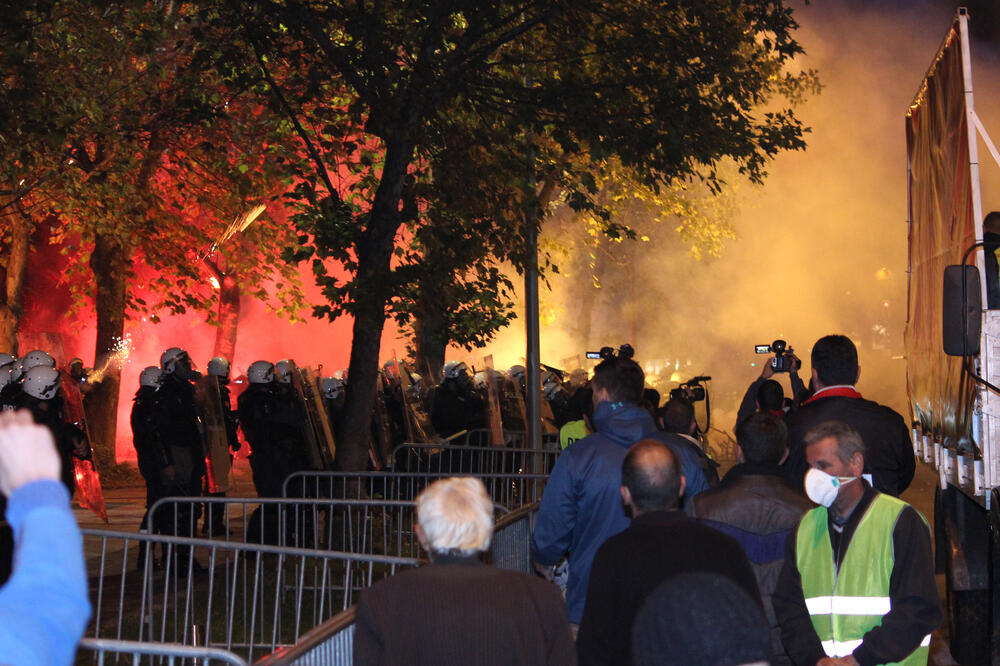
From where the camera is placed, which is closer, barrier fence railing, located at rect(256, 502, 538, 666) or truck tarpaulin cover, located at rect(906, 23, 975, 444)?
barrier fence railing, located at rect(256, 502, 538, 666)

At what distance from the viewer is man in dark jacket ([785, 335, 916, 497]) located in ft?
20.0

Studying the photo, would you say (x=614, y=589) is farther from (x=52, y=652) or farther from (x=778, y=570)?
(x=52, y=652)

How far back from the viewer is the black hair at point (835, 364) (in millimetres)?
6320

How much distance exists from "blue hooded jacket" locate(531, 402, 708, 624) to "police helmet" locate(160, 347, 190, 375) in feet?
24.0

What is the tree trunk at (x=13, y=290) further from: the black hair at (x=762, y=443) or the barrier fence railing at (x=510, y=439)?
the black hair at (x=762, y=443)

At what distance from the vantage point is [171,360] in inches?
457

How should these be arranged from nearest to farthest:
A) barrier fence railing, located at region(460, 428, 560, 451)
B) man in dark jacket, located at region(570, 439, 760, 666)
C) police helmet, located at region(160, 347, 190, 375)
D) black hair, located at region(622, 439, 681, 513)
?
man in dark jacket, located at region(570, 439, 760, 666) → black hair, located at region(622, 439, 681, 513) → police helmet, located at region(160, 347, 190, 375) → barrier fence railing, located at region(460, 428, 560, 451)

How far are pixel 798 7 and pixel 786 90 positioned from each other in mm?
4684

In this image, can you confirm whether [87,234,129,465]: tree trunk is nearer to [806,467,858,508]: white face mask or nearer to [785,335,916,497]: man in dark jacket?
[785,335,916,497]: man in dark jacket

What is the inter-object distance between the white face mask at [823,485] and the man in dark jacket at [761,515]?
20.8 inches

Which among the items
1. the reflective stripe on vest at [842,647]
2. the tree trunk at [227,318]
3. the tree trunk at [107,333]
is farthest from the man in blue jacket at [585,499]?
the tree trunk at [227,318]

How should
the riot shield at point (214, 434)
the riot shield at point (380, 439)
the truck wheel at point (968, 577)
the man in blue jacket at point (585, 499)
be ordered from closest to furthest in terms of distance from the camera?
the man in blue jacket at point (585, 499), the truck wheel at point (968, 577), the riot shield at point (214, 434), the riot shield at point (380, 439)

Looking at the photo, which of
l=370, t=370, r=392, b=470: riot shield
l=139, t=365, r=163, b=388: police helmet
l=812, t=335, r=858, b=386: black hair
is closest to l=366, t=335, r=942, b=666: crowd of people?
l=812, t=335, r=858, b=386: black hair

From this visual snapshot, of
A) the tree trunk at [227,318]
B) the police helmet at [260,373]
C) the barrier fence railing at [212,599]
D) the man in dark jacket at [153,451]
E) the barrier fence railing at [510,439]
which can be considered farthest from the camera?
the tree trunk at [227,318]
